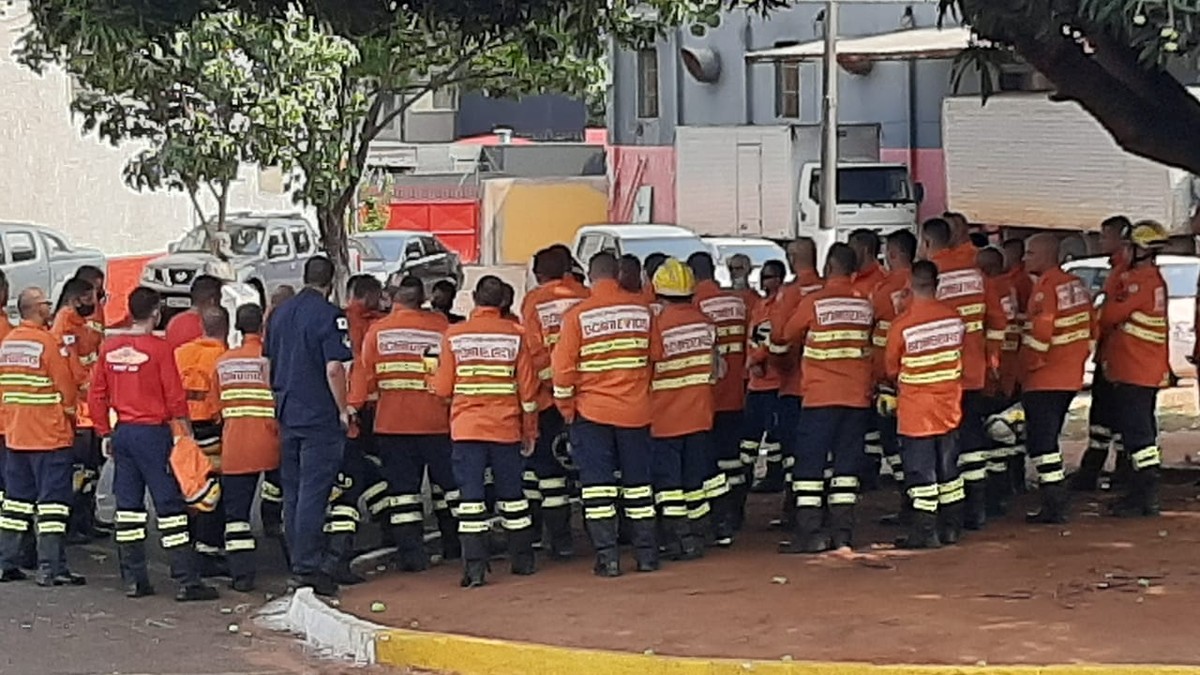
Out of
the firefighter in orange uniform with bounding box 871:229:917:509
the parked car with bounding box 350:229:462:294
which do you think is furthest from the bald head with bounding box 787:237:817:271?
the parked car with bounding box 350:229:462:294

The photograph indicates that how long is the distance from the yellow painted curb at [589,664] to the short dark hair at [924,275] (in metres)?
3.17

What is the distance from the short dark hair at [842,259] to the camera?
12.2 metres

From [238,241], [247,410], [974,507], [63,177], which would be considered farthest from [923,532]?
[63,177]

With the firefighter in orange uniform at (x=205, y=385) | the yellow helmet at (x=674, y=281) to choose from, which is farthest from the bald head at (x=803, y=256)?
the firefighter in orange uniform at (x=205, y=385)

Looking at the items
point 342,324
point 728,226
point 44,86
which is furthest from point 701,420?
point 728,226

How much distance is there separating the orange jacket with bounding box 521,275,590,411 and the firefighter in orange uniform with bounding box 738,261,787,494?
1216mm

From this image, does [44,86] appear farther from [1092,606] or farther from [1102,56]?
[1092,606]

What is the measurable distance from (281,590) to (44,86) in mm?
21849

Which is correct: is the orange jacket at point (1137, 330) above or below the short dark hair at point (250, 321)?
below

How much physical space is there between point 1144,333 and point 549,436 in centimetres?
378

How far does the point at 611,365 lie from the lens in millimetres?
11477

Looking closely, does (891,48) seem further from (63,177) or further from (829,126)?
(63,177)

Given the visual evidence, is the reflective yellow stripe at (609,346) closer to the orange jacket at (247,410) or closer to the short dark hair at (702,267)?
the short dark hair at (702,267)

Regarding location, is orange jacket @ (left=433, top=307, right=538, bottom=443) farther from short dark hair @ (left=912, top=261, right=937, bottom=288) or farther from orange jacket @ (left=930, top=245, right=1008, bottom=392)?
orange jacket @ (left=930, top=245, right=1008, bottom=392)
